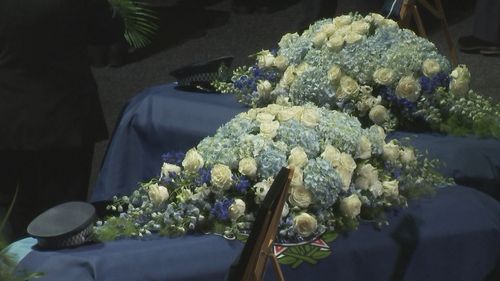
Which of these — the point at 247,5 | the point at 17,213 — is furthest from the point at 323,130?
the point at 247,5

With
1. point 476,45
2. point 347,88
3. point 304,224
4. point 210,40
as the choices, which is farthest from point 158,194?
point 210,40

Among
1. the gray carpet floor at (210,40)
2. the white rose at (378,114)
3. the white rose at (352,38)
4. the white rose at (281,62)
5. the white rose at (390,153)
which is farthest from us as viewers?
the gray carpet floor at (210,40)

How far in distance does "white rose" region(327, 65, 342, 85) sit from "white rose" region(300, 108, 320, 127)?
1.30ft

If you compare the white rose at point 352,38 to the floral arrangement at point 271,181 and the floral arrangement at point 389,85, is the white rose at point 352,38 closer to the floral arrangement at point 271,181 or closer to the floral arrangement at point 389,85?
the floral arrangement at point 389,85

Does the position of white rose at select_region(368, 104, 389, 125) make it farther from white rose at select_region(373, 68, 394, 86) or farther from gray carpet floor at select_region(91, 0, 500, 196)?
gray carpet floor at select_region(91, 0, 500, 196)

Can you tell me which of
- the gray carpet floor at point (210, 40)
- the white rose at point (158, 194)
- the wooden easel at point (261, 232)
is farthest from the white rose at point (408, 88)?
the gray carpet floor at point (210, 40)

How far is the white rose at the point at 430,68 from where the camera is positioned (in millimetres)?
2488

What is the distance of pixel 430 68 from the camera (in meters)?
2.49

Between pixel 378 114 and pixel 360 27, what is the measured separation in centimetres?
31

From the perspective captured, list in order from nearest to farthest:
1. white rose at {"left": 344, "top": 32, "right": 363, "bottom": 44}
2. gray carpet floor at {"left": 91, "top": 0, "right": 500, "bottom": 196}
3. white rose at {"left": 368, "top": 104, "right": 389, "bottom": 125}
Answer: white rose at {"left": 368, "top": 104, "right": 389, "bottom": 125} → white rose at {"left": 344, "top": 32, "right": 363, "bottom": 44} → gray carpet floor at {"left": 91, "top": 0, "right": 500, "bottom": 196}

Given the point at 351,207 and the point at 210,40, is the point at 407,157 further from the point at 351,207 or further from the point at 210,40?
the point at 210,40

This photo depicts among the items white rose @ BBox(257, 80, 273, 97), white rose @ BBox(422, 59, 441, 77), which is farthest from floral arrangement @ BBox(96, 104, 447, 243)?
white rose @ BBox(257, 80, 273, 97)

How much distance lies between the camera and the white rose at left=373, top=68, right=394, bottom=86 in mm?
2449

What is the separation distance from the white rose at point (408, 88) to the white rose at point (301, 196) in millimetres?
646
